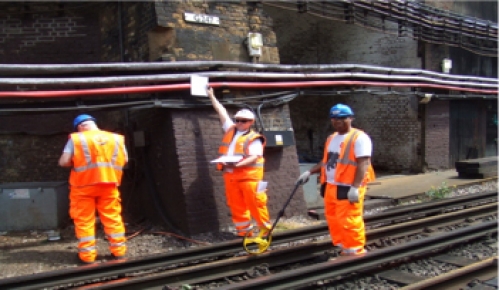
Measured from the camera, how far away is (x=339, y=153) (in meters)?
5.27

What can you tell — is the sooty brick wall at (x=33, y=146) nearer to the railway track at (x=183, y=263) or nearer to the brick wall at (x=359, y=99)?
the railway track at (x=183, y=263)

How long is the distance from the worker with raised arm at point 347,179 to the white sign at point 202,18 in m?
3.36

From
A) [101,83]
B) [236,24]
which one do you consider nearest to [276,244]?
[101,83]

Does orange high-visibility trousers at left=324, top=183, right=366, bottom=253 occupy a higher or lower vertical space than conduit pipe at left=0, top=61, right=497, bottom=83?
lower

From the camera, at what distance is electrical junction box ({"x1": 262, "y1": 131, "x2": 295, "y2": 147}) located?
776cm

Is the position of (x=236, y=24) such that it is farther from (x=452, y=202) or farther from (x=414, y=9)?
(x=414, y=9)

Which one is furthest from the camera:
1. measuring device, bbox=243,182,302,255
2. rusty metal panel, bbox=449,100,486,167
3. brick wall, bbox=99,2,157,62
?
rusty metal panel, bbox=449,100,486,167

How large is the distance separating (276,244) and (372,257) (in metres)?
1.42

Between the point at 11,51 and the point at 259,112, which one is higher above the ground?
the point at 11,51

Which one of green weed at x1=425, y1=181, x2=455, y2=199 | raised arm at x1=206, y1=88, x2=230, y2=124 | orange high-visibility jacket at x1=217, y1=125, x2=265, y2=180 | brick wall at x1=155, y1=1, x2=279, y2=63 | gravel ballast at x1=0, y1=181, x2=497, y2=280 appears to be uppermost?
brick wall at x1=155, y1=1, x2=279, y2=63

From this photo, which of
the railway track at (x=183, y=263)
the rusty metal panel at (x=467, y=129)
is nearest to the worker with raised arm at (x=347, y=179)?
the railway track at (x=183, y=263)

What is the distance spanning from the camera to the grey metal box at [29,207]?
23.4ft

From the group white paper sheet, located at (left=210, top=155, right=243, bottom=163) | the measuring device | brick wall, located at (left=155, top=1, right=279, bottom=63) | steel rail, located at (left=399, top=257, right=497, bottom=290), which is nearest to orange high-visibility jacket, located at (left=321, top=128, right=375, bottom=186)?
the measuring device

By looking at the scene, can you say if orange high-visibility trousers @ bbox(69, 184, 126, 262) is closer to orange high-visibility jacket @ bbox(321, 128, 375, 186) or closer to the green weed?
orange high-visibility jacket @ bbox(321, 128, 375, 186)
